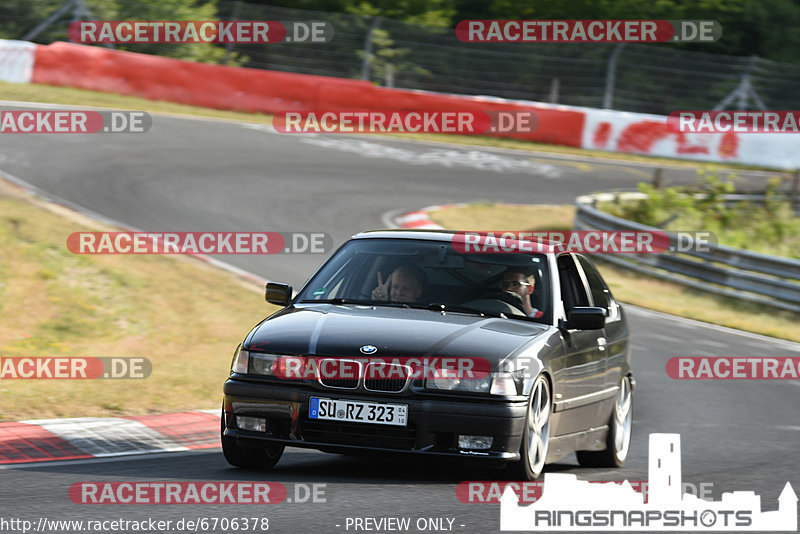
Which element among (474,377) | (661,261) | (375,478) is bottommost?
(661,261)

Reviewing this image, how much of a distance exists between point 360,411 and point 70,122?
18613 millimetres

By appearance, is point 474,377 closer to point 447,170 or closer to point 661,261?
point 661,261

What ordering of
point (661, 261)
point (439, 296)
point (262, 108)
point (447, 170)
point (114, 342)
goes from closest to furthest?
point (439, 296) < point (114, 342) < point (661, 261) < point (447, 170) < point (262, 108)

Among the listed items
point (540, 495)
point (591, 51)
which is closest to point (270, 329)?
point (540, 495)

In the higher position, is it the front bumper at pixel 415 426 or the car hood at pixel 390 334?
the car hood at pixel 390 334

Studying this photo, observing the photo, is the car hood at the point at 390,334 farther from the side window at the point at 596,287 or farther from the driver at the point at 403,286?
the side window at the point at 596,287

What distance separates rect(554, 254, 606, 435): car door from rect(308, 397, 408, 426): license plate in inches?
43.9

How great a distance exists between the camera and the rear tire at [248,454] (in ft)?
22.1

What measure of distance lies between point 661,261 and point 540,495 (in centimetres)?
1330

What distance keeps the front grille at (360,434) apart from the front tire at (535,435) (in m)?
0.58

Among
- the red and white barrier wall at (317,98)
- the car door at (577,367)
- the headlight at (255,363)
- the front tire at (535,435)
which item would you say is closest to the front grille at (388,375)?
the headlight at (255,363)

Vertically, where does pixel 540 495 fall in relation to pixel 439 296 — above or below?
below

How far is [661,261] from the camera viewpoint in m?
19.1

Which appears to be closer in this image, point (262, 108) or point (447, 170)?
point (447, 170)
